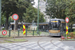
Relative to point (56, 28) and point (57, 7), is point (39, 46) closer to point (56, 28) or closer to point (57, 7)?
point (56, 28)

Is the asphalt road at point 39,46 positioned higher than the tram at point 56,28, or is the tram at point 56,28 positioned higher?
the tram at point 56,28

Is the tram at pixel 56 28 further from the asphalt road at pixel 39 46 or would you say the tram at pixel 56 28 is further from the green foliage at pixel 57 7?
the green foliage at pixel 57 7

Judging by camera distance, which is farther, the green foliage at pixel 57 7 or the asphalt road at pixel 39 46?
the green foliage at pixel 57 7

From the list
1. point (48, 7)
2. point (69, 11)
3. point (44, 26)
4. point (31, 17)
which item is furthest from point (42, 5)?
point (69, 11)

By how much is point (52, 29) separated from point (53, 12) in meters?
12.3

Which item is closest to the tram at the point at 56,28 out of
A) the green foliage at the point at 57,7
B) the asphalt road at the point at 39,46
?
the asphalt road at the point at 39,46

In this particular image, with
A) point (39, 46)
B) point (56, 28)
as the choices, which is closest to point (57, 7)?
point (56, 28)

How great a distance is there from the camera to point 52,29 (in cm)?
2241

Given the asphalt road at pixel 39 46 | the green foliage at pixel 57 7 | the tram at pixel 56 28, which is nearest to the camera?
the asphalt road at pixel 39 46

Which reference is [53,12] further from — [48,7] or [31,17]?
[31,17]

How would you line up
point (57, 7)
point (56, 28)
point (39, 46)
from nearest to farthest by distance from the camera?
point (39, 46) < point (56, 28) < point (57, 7)

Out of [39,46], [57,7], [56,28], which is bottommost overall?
[39,46]

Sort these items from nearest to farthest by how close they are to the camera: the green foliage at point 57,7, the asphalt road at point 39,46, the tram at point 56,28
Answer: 1. the asphalt road at point 39,46
2. the tram at point 56,28
3. the green foliage at point 57,7

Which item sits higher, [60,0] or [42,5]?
[42,5]
